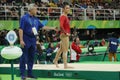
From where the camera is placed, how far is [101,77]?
9.60 metres

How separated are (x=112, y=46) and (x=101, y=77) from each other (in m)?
9.23

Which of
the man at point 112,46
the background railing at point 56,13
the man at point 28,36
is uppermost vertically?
the man at point 28,36

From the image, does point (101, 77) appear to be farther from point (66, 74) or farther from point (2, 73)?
point (2, 73)

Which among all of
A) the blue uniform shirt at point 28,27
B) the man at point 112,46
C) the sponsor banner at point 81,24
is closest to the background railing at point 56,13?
the sponsor banner at point 81,24

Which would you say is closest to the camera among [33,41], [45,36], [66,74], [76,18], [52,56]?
[33,41]

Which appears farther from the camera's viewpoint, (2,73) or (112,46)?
(112,46)

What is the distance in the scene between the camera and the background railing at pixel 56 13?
21766mm

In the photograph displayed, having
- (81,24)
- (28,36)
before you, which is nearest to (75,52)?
(28,36)

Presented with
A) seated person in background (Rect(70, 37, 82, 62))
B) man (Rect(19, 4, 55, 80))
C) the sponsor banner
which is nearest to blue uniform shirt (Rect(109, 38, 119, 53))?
seated person in background (Rect(70, 37, 82, 62))

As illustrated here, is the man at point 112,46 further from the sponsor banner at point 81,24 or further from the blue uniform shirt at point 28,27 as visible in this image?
the blue uniform shirt at point 28,27

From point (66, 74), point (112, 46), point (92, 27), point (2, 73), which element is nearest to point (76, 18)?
point (92, 27)

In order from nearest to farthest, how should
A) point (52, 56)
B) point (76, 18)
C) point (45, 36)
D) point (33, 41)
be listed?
point (33, 41) → point (52, 56) → point (45, 36) → point (76, 18)

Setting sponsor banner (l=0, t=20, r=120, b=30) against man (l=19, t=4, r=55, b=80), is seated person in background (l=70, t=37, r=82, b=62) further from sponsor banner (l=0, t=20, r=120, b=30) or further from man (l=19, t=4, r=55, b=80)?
man (l=19, t=4, r=55, b=80)

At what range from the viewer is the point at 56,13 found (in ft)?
81.1
